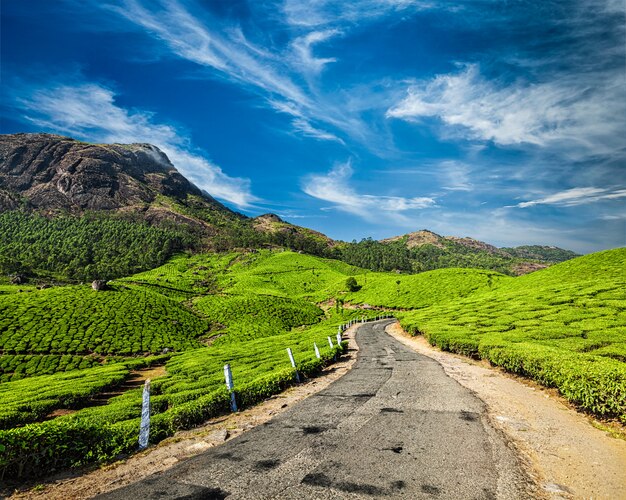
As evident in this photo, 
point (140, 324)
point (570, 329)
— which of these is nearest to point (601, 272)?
point (570, 329)

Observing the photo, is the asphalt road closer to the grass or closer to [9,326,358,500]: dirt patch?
[9,326,358,500]: dirt patch

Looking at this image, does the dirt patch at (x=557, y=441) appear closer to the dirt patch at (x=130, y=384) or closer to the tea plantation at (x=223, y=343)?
the tea plantation at (x=223, y=343)

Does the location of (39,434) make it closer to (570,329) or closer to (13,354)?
(570,329)

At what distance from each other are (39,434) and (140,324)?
68.1 m

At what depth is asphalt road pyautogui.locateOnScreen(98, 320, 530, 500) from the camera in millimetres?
6453

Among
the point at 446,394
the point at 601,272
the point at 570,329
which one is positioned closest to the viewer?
the point at 446,394

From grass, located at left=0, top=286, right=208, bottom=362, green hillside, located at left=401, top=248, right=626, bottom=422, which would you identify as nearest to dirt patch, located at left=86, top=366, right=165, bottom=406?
grass, located at left=0, top=286, right=208, bottom=362

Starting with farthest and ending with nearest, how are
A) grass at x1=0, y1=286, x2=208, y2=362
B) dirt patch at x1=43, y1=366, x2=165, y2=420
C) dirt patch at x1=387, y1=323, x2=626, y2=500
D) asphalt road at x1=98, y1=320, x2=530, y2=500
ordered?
grass at x1=0, y1=286, x2=208, y2=362 < dirt patch at x1=43, y1=366, x2=165, y2=420 < dirt patch at x1=387, y1=323, x2=626, y2=500 < asphalt road at x1=98, y1=320, x2=530, y2=500

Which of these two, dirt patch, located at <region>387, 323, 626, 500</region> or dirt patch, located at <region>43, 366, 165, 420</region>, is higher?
dirt patch, located at <region>387, 323, 626, 500</region>

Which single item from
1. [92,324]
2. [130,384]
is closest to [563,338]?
[130,384]

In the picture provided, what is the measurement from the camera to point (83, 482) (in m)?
7.45

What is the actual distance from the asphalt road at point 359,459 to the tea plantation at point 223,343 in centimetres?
361

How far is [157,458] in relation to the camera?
28.7 ft

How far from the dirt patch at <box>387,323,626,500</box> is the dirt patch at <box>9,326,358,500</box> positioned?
8868mm
